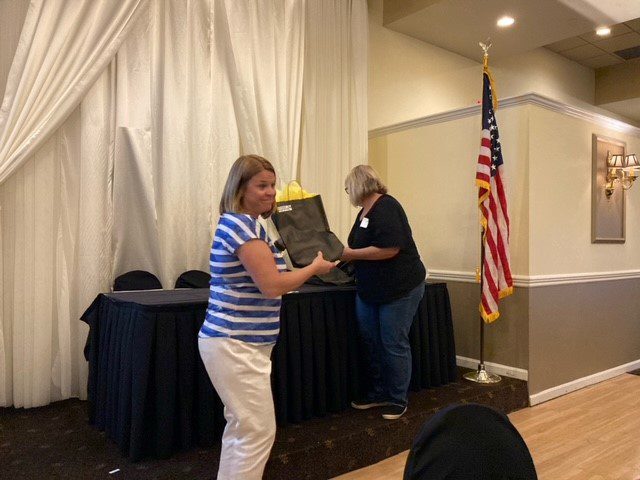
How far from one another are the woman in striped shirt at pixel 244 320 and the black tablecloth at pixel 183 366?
29.3 inches

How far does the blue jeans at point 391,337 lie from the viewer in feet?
9.45

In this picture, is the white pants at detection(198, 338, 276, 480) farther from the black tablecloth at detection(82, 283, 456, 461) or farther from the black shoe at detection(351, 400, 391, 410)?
the black shoe at detection(351, 400, 391, 410)

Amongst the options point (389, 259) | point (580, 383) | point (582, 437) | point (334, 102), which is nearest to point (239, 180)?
point (389, 259)

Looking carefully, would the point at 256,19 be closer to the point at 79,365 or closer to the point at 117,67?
the point at 117,67

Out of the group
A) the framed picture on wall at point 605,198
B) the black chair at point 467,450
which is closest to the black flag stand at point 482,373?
the framed picture on wall at point 605,198

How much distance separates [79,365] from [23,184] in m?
1.21

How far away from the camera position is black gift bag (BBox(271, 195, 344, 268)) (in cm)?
236

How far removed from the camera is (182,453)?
8.11 ft

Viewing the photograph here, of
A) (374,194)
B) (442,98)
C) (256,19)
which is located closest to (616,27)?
(442,98)

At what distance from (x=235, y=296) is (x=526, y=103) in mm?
2982

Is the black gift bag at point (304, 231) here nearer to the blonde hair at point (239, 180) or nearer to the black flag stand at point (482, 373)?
the blonde hair at point (239, 180)

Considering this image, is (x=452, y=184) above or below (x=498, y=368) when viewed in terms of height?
above

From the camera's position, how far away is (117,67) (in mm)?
3527

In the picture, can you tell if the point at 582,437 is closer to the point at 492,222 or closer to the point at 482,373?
the point at 482,373
